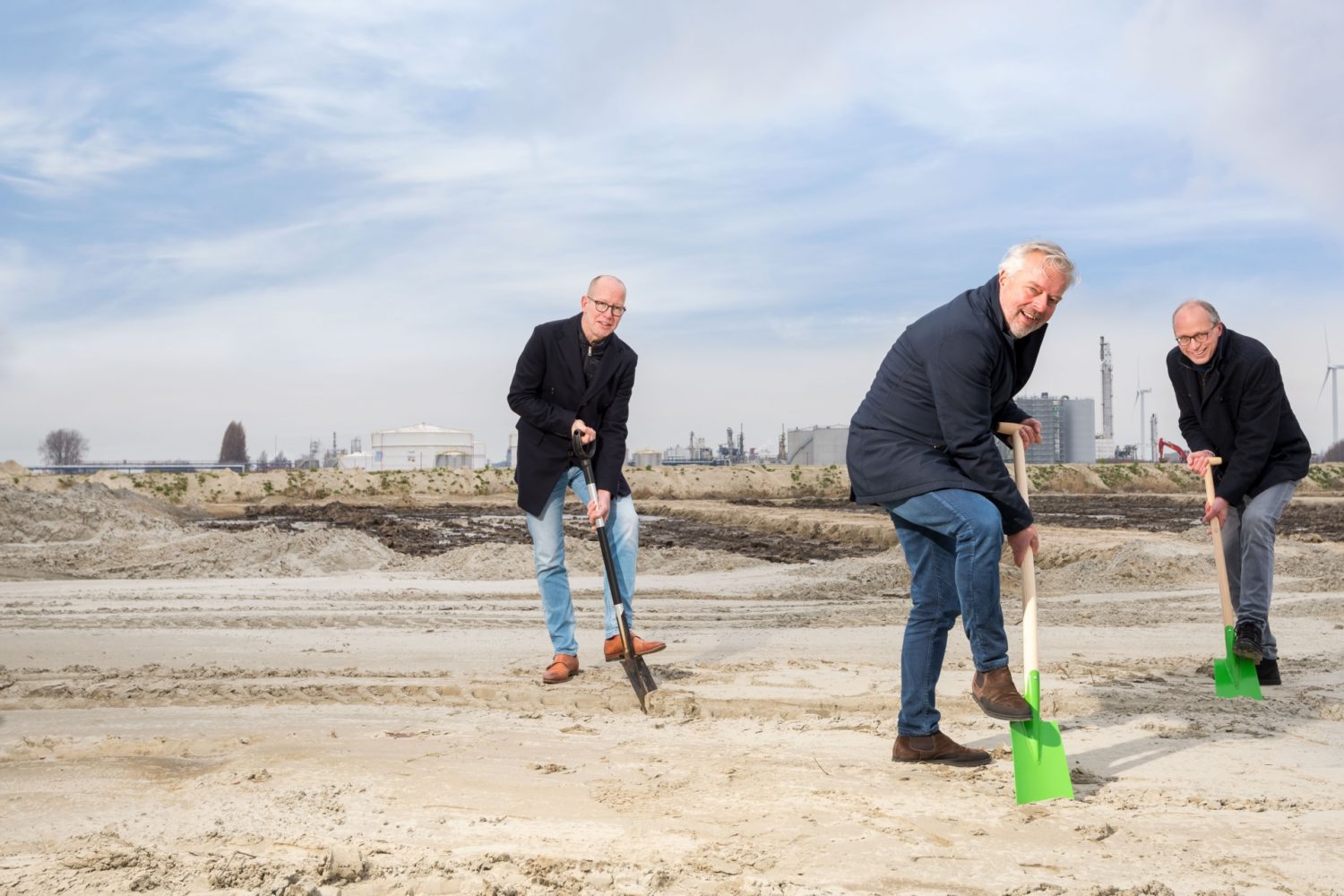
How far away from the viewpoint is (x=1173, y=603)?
10141 mm

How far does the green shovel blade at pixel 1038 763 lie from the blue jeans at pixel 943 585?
247mm

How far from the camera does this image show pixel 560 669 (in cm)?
593

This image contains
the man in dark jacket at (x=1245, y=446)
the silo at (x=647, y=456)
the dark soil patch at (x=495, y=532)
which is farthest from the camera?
the silo at (x=647, y=456)

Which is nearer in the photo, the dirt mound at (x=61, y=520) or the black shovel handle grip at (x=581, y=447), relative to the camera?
the black shovel handle grip at (x=581, y=447)

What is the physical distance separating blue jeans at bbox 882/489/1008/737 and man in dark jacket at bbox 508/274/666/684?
6.48 feet

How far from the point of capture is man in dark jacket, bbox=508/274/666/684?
5875mm

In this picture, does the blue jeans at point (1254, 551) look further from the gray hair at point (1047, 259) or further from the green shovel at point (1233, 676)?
the gray hair at point (1047, 259)

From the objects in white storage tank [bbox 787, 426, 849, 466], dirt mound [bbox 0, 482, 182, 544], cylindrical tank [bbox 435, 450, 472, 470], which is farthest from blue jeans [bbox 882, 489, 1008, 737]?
cylindrical tank [bbox 435, 450, 472, 470]

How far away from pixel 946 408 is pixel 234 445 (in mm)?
131232

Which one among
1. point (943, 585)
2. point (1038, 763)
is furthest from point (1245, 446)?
point (1038, 763)

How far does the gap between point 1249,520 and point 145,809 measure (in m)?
5.22

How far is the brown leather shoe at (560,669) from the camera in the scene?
5.89 meters

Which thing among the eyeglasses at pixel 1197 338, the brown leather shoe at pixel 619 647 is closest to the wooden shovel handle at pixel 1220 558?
the eyeglasses at pixel 1197 338

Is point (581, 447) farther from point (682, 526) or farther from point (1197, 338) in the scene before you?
point (682, 526)
